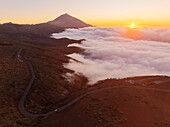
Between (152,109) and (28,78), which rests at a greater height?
(28,78)

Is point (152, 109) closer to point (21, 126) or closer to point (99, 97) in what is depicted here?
point (99, 97)

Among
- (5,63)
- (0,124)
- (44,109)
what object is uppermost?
(5,63)

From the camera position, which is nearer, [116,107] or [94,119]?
[94,119]

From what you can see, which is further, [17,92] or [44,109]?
[17,92]

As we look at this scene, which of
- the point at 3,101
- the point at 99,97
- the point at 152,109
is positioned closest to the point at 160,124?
the point at 152,109

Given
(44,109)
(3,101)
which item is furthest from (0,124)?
(44,109)

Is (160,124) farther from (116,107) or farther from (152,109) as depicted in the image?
(116,107)

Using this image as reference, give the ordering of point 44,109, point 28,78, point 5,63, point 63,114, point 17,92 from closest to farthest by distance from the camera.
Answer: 1. point 63,114
2. point 44,109
3. point 17,92
4. point 28,78
5. point 5,63

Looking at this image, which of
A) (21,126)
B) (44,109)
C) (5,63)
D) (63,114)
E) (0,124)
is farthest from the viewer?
(5,63)

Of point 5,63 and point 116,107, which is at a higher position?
point 5,63
